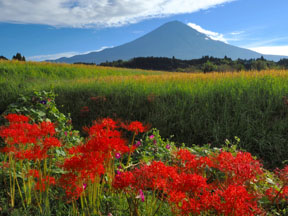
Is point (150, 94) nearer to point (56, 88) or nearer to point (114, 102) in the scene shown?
point (114, 102)

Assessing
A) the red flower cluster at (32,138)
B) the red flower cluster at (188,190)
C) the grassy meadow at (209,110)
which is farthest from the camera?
the grassy meadow at (209,110)

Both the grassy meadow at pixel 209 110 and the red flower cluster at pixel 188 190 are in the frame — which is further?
the grassy meadow at pixel 209 110

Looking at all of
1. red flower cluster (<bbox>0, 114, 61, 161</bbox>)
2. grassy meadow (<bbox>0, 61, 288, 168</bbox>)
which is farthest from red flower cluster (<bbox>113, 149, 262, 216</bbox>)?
grassy meadow (<bbox>0, 61, 288, 168</bbox>)

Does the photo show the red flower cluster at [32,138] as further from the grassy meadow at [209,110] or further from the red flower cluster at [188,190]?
the grassy meadow at [209,110]

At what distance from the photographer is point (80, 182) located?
61.1 inches

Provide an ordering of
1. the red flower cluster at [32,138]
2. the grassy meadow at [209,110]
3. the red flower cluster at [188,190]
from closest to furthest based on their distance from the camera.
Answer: the red flower cluster at [188,190] → the red flower cluster at [32,138] → the grassy meadow at [209,110]

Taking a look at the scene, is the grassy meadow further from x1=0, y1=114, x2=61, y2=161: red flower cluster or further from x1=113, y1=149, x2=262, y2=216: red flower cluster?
x1=0, y1=114, x2=61, y2=161: red flower cluster

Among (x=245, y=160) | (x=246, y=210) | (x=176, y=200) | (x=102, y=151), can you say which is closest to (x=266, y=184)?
(x=245, y=160)

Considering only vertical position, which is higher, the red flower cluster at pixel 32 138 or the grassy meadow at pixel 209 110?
the red flower cluster at pixel 32 138

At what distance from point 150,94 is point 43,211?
5873 mm

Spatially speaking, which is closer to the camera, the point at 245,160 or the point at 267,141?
the point at 245,160

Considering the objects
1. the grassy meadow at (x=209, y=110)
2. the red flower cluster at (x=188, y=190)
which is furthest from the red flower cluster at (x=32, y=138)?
the grassy meadow at (x=209, y=110)

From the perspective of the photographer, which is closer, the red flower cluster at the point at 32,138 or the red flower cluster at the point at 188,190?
the red flower cluster at the point at 188,190

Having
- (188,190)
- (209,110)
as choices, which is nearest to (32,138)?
(188,190)
